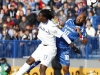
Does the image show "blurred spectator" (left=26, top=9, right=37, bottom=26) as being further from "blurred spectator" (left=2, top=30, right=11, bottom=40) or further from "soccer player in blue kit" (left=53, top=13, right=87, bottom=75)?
"soccer player in blue kit" (left=53, top=13, right=87, bottom=75)

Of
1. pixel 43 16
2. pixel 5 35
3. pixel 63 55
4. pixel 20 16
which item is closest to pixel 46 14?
pixel 43 16

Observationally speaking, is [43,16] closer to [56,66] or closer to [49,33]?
[49,33]

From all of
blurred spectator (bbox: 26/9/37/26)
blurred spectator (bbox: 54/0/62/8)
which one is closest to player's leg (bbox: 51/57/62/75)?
blurred spectator (bbox: 26/9/37/26)

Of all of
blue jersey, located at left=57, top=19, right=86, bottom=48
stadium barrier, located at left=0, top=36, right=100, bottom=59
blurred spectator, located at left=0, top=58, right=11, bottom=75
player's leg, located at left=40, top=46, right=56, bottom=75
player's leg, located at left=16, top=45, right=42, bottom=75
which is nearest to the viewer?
player's leg, located at left=40, top=46, right=56, bottom=75

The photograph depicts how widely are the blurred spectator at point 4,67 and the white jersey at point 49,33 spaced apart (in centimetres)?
369

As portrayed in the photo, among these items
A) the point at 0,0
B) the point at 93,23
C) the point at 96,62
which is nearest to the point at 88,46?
the point at 96,62

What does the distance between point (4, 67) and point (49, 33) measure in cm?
397

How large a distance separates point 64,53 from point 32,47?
114 inches

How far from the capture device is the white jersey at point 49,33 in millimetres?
11867

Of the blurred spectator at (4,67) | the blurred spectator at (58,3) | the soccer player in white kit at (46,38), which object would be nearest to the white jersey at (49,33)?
the soccer player in white kit at (46,38)

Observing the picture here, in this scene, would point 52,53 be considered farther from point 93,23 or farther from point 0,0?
point 0,0

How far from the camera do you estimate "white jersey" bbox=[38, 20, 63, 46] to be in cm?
1187

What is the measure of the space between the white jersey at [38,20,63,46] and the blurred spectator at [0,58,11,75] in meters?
3.69

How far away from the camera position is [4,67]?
1541 cm
